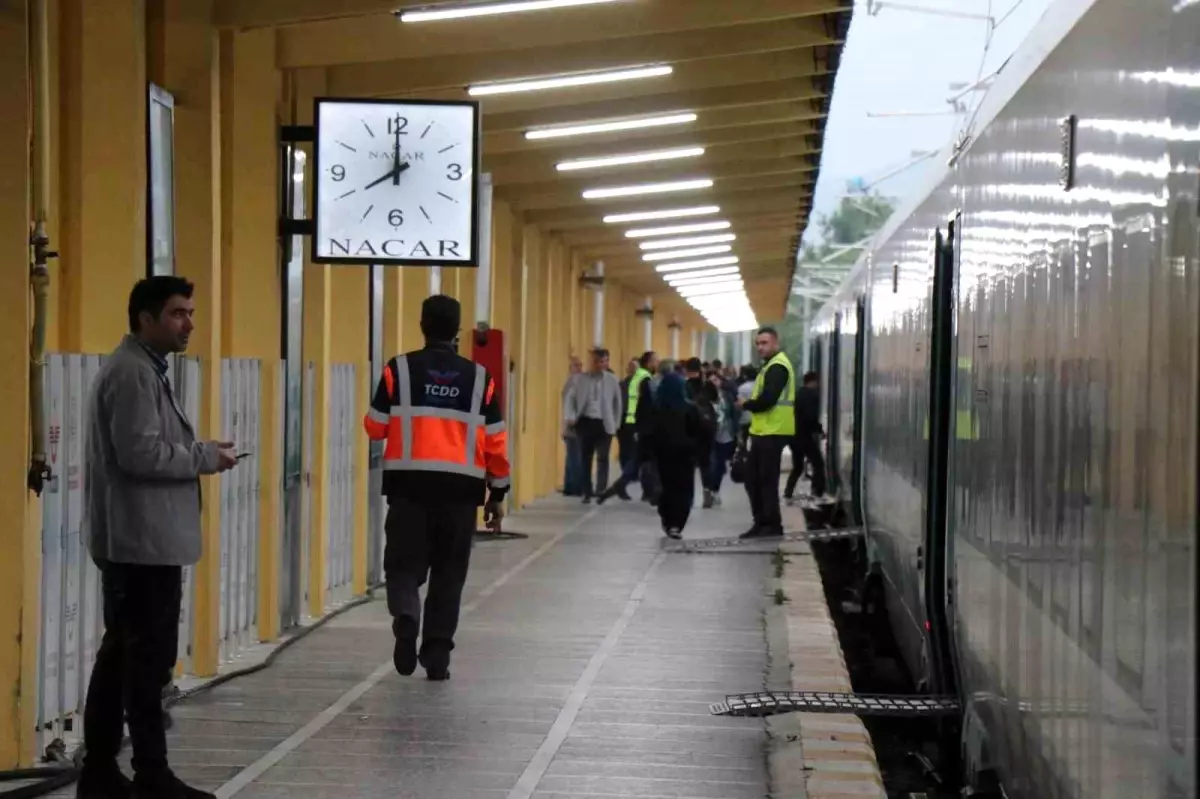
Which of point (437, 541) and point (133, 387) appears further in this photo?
point (437, 541)

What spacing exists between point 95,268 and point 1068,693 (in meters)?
5.16

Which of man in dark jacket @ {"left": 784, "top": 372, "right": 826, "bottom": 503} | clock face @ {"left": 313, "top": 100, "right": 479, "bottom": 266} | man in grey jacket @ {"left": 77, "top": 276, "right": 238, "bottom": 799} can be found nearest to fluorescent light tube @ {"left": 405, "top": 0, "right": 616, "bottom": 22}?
clock face @ {"left": 313, "top": 100, "right": 479, "bottom": 266}

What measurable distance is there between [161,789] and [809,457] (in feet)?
60.3

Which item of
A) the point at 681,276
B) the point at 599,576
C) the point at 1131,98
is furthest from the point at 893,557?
the point at 681,276

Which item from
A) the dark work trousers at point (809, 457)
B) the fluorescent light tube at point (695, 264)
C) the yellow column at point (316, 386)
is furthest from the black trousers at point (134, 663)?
the fluorescent light tube at point (695, 264)

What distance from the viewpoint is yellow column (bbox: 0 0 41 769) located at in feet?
20.7

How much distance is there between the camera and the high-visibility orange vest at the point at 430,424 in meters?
8.45

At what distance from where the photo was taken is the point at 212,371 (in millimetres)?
8555

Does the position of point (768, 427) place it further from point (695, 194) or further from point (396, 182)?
point (396, 182)

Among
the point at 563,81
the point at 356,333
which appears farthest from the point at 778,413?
the point at 356,333

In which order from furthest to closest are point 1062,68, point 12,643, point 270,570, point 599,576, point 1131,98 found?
point 599,576 < point 270,570 < point 12,643 < point 1062,68 < point 1131,98

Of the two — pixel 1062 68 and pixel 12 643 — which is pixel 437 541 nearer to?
pixel 12 643

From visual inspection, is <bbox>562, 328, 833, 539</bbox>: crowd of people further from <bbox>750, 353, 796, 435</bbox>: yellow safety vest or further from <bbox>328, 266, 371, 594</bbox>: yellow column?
<bbox>328, 266, 371, 594</bbox>: yellow column

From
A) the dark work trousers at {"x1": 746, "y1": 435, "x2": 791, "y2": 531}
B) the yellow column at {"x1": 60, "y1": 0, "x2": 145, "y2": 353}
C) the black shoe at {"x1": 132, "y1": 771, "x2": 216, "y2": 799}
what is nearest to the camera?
the black shoe at {"x1": 132, "y1": 771, "x2": 216, "y2": 799}
